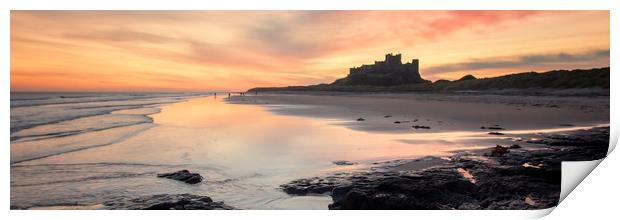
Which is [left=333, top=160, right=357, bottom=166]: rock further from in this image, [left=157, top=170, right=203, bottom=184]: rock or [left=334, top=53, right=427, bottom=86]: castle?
[left=334, top=53, right=427, bottom=86]: castle

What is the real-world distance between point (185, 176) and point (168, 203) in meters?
0.61

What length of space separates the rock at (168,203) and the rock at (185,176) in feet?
1.13

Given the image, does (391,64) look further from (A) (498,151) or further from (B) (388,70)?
(A) (498,151)

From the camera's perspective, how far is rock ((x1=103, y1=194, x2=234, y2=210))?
3680mm

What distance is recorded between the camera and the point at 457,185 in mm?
3742

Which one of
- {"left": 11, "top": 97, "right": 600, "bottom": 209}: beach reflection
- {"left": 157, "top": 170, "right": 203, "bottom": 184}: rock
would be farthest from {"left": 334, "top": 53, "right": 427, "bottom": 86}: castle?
{"left": 157, "top": 170, "right": 203, "bottom": 184}: rock

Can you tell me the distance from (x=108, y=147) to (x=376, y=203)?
4249mm

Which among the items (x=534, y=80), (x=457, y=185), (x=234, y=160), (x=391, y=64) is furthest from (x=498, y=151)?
(x=534, y=80)

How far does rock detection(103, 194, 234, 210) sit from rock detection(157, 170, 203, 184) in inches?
13.6

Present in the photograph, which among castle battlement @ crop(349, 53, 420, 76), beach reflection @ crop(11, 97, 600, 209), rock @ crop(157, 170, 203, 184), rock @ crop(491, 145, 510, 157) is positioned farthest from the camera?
castle battlement @ crop(349, 53, 420, 76)

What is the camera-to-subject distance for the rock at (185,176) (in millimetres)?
4215
